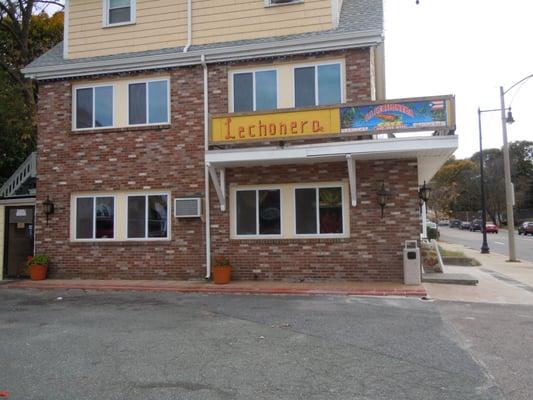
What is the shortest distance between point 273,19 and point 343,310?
8.29 m

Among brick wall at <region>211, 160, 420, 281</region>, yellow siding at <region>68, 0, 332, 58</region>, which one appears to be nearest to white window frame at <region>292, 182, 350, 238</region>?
brick wall at <region>211, 160, 420, 281</region>

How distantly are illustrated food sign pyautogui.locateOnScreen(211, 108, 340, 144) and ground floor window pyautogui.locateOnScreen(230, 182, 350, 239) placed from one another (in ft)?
5.18

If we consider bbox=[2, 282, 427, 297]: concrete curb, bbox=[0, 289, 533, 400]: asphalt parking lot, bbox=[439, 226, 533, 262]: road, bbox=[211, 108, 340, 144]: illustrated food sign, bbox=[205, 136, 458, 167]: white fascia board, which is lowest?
bbox=[0, 289, 533, 400]: asphalt parking lot

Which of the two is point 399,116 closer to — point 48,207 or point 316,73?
point 316,73

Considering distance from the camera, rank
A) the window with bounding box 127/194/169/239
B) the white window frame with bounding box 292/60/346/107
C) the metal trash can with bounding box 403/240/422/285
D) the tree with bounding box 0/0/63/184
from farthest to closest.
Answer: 1. the tree with bounding box 0/0/63/184
2. the window with bounding box 127/194/169/239
3. the white window frame with bounding box 292/60/346/107
4. the metal trash can with bounding box 403/240/422/285

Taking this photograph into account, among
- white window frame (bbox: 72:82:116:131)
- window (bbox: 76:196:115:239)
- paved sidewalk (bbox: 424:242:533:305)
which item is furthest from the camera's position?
white window frame (bbox: 72:82:116:131)

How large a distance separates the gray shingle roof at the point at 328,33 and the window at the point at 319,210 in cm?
389

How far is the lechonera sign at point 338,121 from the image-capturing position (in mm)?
11492

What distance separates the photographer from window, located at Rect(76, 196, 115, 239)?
47.4 ft

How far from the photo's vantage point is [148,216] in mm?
14219

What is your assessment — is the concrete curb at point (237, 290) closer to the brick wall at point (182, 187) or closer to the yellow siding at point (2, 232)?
the brick wall at point (182, 187)

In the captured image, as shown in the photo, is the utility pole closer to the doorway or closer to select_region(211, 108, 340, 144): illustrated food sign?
select_region(211, 108, 340, 144): illustrated food sign

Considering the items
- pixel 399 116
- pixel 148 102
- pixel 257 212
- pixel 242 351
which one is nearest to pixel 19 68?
pixel 148 102

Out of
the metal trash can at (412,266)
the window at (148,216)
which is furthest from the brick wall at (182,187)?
the metal trash can at (412,266)
